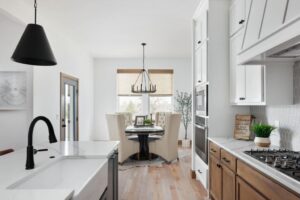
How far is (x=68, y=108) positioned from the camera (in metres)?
5.53

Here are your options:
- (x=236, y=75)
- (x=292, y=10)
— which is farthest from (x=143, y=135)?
(x=292, y=10)

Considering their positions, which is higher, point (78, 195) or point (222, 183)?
point (78, 195)

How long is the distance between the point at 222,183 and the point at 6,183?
204 cm

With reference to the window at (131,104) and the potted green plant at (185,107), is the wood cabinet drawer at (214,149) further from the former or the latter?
the window at (131,104)

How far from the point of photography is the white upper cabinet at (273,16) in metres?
1.51

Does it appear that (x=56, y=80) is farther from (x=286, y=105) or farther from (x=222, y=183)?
(x=286, y=105)

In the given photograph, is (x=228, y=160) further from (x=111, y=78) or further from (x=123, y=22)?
(x=111, y=78)

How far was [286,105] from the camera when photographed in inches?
95.0

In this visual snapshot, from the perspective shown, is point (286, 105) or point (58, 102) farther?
point (58, 102)

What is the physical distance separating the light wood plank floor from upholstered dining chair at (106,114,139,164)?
18.8 inches

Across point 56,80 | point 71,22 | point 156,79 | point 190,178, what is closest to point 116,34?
point 71,22

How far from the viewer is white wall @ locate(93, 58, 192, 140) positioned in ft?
25.3

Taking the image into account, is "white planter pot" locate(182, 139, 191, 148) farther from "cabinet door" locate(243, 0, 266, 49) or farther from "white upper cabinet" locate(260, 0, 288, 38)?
"white upper cabinet" locate(260, 0, 288, 38)

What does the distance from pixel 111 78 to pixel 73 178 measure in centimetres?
649
